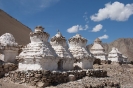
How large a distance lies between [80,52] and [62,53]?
2746 millimetres

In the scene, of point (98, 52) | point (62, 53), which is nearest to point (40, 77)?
point (62, 53)

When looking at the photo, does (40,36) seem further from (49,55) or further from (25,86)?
(25,86)

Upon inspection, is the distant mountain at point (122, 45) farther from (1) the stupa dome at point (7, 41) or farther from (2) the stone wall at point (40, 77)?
(2) the stone wall at point (40, 77)

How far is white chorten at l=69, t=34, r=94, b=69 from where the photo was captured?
18750 mm

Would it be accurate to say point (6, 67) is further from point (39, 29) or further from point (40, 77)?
point (40, 77)

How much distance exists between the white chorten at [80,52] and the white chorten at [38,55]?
4353 millimetres

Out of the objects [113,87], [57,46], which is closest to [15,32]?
[57,46]

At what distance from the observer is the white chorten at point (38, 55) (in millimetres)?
13742

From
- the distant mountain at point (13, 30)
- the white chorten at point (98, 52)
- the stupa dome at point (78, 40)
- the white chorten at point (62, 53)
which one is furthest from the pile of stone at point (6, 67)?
the distant mountain at point (13, 30)

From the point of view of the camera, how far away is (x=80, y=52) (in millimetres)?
19016

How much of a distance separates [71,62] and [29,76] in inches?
210

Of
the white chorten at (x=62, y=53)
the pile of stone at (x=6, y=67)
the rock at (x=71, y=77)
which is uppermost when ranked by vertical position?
the white chorten at (x=62, y=53)

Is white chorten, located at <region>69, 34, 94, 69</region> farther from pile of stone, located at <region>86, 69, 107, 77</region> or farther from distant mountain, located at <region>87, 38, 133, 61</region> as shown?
distant mountain, located at <region>87, 38, 133, 61</region>

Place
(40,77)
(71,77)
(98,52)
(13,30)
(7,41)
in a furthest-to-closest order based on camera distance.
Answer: (13,30) → (98,52) → (7,41) → (71,77) → (40,77)
